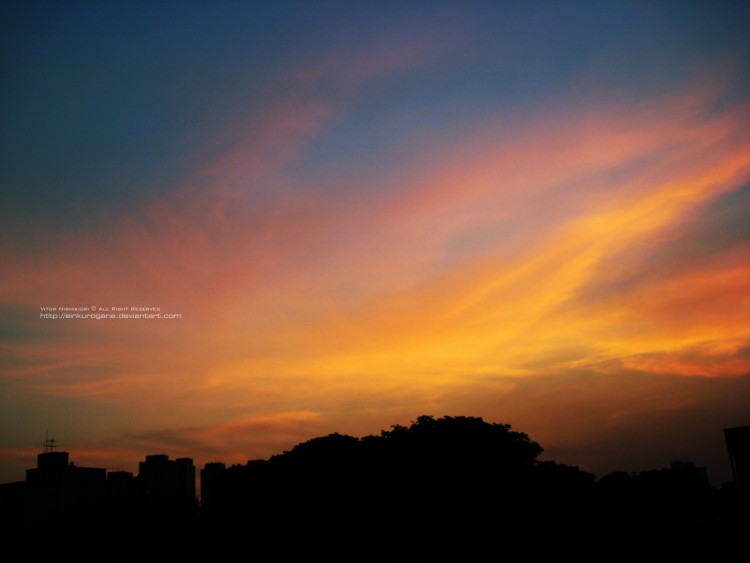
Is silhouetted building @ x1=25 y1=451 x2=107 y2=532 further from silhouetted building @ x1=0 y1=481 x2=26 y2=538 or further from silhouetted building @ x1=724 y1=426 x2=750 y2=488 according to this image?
silhouetted building @ x1=724 y1=426 x2=750 y2=488

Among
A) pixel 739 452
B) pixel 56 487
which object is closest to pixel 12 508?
pixel 56 487

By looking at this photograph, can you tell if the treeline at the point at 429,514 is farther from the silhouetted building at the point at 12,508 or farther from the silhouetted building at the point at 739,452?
the silhouetted building at the point at 12,508

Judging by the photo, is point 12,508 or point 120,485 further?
point 120,485

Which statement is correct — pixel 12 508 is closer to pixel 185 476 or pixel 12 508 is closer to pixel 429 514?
pixel 185 476

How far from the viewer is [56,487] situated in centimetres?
9831

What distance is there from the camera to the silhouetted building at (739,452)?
40.8 metres

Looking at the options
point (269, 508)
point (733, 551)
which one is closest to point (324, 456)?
point (269, 508)

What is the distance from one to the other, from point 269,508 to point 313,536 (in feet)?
16.3

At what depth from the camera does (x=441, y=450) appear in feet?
152

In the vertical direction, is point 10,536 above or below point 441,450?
below

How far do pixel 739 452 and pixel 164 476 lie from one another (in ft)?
331

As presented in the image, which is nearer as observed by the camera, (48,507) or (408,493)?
(408,493)

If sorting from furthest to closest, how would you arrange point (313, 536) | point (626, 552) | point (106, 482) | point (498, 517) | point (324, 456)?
point (106, 482) → point (324, 456) → point (313, 536) → point (498, 517) → point (626, 552)

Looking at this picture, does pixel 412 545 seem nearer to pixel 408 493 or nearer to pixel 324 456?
pixel 408 493
